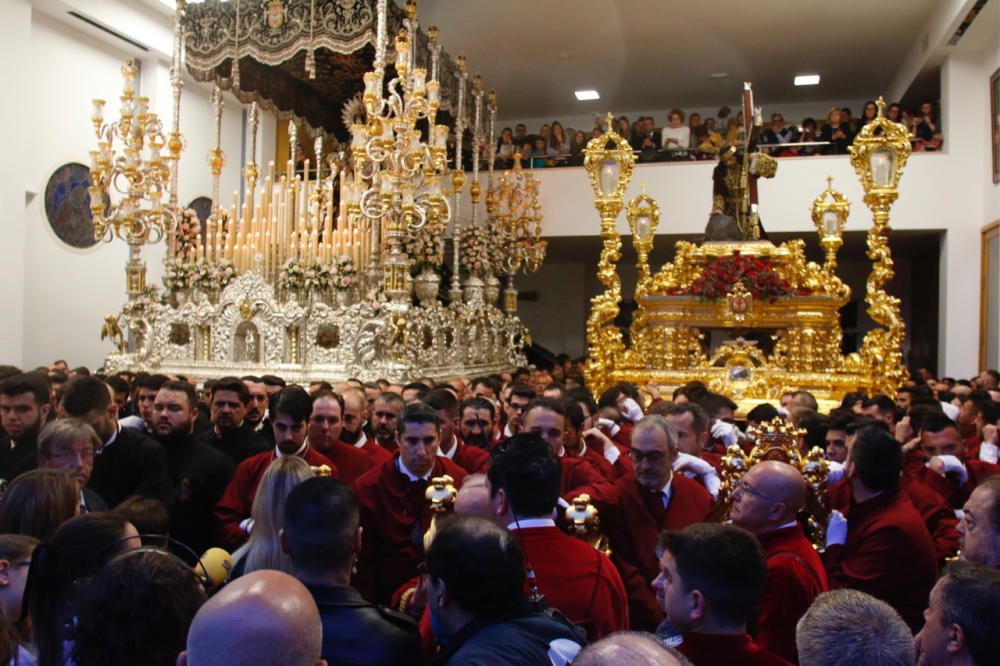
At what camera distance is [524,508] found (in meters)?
3.27

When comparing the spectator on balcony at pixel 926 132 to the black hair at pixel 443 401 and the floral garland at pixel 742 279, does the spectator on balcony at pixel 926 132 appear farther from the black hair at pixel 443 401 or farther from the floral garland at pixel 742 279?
the black hair at pixel 443 401

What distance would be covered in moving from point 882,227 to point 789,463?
1002cm

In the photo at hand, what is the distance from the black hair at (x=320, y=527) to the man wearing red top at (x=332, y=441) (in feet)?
8.61

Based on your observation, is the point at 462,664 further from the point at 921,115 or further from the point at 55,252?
the point at 921,115

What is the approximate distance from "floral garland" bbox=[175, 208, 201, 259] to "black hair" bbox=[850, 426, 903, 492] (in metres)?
12.7

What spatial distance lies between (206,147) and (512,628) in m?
19.8

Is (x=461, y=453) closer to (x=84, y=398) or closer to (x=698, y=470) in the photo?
(x=698, y=470)

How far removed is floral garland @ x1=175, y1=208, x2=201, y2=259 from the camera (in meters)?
15.0

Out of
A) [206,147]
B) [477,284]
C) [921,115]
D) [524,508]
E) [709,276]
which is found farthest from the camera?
[206,147]

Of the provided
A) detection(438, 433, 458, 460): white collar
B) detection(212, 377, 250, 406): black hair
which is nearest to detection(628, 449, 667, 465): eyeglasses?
detection(438, 433, 458, 460): white collar

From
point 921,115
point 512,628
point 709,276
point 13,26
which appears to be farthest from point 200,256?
point 921,115

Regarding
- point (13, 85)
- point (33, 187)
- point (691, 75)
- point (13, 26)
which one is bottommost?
point (33, 187)

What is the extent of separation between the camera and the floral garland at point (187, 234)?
49.3 feet

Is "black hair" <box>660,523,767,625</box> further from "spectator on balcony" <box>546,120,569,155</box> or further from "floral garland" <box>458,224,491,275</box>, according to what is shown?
"spectator on balcony" <box>546,120,569,155</box>
